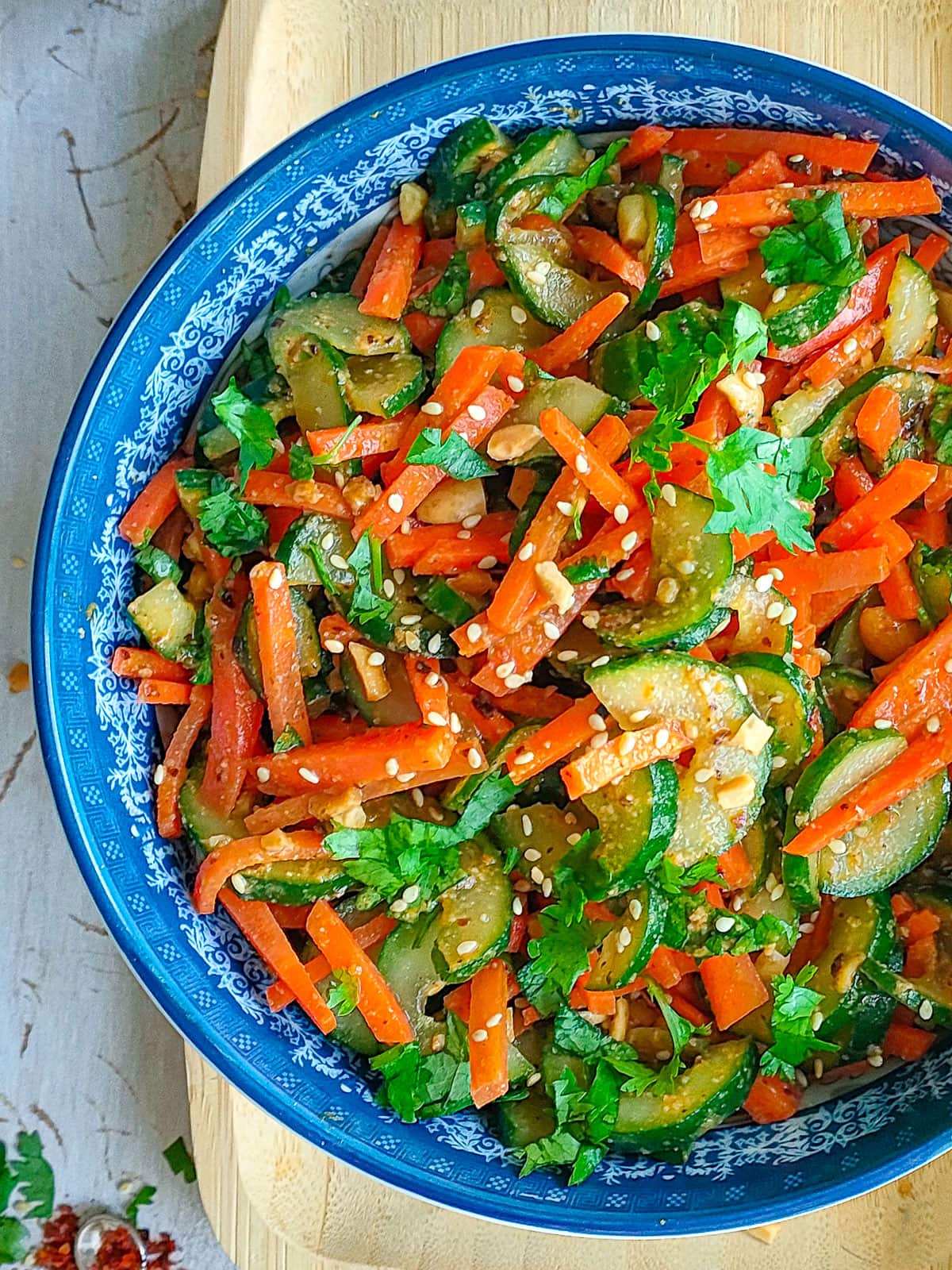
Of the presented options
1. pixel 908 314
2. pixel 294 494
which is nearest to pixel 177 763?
pixel 294 494

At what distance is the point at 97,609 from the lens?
2.30 meters

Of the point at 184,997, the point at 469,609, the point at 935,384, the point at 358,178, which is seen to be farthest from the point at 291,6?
the point at 184,997

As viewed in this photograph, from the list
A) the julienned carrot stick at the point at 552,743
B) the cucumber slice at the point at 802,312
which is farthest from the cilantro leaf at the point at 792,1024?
the cucumber slice at the point at 802,312

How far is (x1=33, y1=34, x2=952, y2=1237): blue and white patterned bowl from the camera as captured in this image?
2197 mm

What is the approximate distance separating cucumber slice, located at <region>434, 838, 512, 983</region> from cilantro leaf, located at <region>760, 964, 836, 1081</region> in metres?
0.54

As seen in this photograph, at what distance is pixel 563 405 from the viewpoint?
2139 millimetres

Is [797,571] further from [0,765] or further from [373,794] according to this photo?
[0,765]

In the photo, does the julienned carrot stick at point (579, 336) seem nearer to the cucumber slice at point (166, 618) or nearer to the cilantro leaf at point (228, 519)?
the cilantro leaf at point (228, 519)

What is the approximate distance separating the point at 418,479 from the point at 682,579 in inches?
20.7

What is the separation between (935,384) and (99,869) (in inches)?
75.1

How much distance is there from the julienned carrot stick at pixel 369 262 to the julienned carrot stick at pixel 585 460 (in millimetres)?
561

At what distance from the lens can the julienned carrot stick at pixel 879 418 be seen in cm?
219

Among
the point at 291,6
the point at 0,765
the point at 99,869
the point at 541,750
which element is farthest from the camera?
the point at 0,765

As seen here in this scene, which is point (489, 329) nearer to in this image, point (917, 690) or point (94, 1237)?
point (917, 690)
